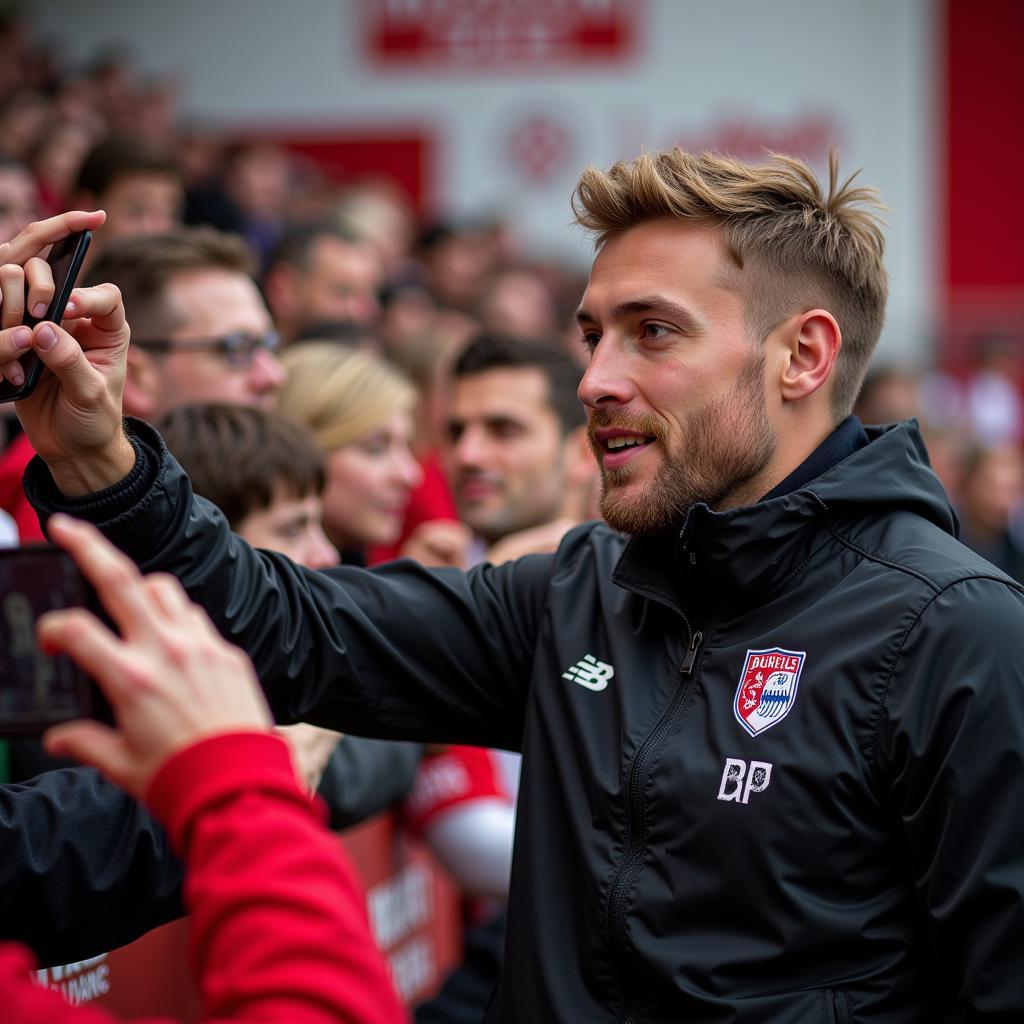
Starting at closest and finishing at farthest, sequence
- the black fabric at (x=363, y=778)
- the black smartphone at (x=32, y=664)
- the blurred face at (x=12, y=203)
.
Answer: the black smartphone at (x=32, y=664) → the black fabric at (x=363, y=778) → the blurred face at (x=12, y=203)

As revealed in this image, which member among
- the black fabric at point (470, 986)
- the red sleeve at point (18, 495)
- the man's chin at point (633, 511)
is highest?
the man's chin at point (633, 511)

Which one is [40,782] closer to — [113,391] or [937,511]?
[113,391]

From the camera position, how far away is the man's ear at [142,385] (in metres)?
3.66

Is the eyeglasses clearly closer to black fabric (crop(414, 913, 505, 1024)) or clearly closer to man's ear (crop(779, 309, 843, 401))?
black fabric (crop(414, 913, 505, 1024))

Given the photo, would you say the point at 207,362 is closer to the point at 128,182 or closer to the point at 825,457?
the point at 825,457

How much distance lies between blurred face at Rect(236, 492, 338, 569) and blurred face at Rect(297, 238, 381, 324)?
10.1 ft

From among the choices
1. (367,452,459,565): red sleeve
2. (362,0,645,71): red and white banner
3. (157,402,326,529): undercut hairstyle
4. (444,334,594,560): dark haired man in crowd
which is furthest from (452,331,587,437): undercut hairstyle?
(362,0,645,71): red and white banner

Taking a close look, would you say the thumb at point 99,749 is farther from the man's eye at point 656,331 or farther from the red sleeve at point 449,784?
the red sleeve at point 449,784

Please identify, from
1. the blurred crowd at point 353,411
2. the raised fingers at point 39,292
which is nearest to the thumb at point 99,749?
the raised fingers at point 39,292

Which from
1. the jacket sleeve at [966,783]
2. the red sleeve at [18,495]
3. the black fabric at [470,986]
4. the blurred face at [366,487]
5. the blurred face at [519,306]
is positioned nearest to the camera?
the jacket sleeve at [966,783]

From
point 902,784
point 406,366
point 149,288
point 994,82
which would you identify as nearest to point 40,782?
point 902,784

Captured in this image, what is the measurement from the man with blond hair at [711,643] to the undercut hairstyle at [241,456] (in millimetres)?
741

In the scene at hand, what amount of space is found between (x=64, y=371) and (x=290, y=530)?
4.26 feet

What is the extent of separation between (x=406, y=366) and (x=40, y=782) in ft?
13.2
